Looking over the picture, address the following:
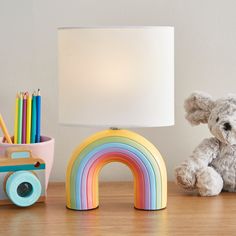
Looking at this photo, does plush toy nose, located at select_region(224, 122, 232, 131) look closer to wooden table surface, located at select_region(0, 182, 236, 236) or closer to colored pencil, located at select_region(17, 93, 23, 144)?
wooden table surface, located at select_region(0, 182, 236, 236)

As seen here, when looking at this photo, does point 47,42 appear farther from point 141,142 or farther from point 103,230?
point 103,230

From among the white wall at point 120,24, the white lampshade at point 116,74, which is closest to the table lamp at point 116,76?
the white lampshade at point 116,74

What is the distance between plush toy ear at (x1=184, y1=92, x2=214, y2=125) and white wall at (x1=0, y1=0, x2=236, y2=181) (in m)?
0.11

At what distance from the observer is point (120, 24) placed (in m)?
1.60

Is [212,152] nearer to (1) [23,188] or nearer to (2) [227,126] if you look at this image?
(2) [227,126]

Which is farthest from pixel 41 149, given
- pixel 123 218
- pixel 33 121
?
pixel 123 218

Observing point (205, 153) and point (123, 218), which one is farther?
point (205, 153)

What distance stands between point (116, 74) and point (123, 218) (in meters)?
0.29

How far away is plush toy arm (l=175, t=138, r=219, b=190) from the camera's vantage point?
1.44m

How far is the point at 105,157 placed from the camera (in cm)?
131

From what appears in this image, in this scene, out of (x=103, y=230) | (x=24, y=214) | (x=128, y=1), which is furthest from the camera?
(x=128, y=1)

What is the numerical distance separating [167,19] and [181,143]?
12.9 inches

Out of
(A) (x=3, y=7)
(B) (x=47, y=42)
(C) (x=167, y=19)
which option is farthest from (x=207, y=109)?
(A) (x=3, y=7)

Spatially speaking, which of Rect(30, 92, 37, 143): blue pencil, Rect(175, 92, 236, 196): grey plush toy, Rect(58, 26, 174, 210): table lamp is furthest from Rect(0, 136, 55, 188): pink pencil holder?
Rect(175, 92, 236, 196): grey plush toy
